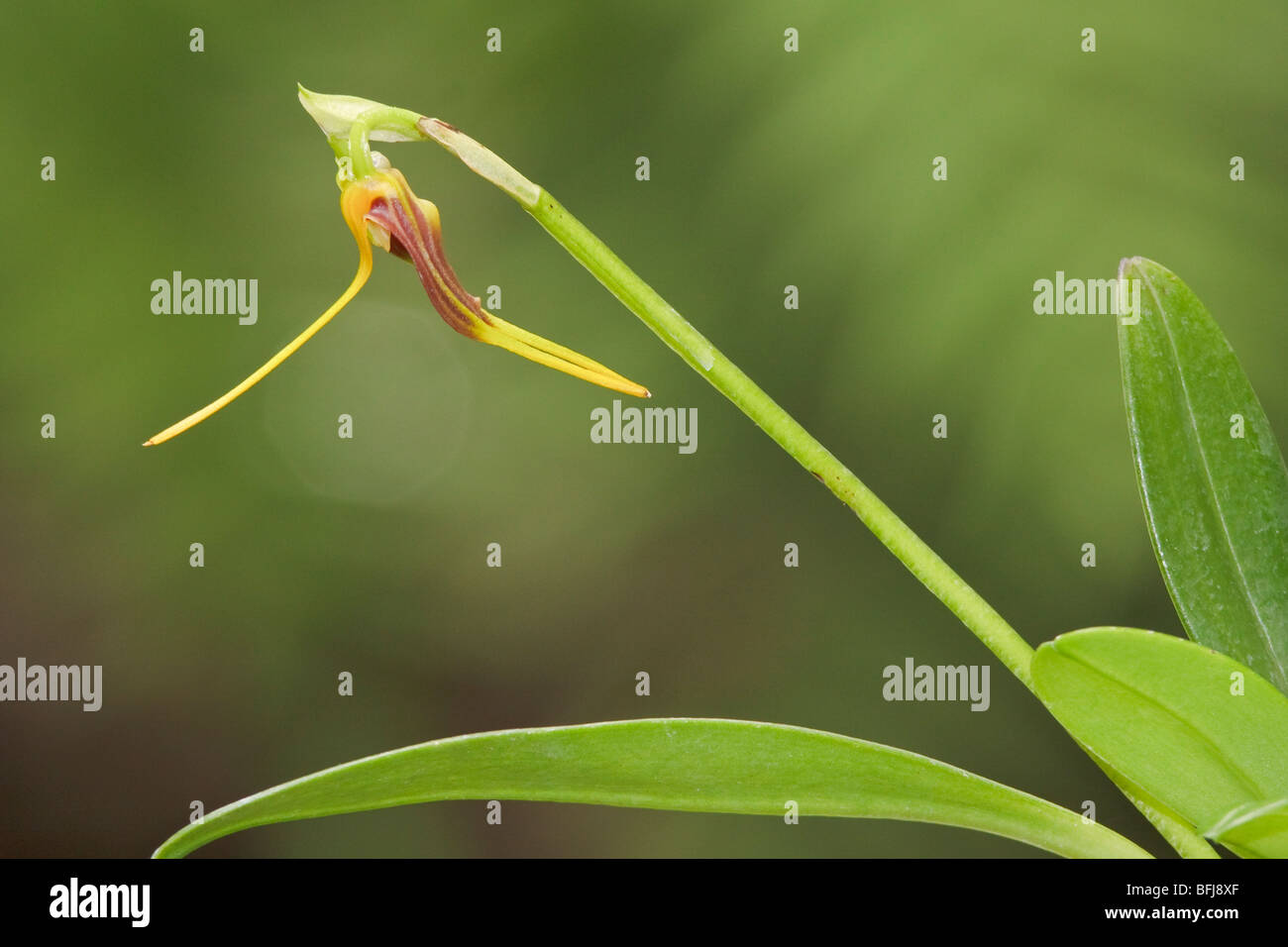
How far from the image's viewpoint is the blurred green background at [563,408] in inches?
35.9

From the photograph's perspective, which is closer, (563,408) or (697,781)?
(697,781)

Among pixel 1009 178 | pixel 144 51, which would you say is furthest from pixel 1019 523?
pixel 144 51

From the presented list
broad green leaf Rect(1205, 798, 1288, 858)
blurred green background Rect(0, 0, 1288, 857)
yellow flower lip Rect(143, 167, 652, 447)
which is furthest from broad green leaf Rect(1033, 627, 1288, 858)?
blurred green background Rect(0, 0, 1288, 857)

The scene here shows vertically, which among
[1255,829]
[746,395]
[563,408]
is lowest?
[1255,829]

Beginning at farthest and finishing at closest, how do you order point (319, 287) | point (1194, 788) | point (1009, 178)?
1. point (319, 287)
2. point (1009, 178)
3. point (1194, 788)

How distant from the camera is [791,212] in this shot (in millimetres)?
962

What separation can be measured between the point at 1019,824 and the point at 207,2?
1.09 m

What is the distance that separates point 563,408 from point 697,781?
0.81 metres

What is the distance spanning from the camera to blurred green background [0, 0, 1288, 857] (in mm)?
912

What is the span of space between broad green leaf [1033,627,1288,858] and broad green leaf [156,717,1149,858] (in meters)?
0.03

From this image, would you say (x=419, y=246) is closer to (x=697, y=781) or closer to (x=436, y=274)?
(x=436, y=274)

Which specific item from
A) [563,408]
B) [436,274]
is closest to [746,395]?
[436,274]

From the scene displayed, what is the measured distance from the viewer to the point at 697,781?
0.24 metres

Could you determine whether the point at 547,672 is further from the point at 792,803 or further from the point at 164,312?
the point at 792,803
